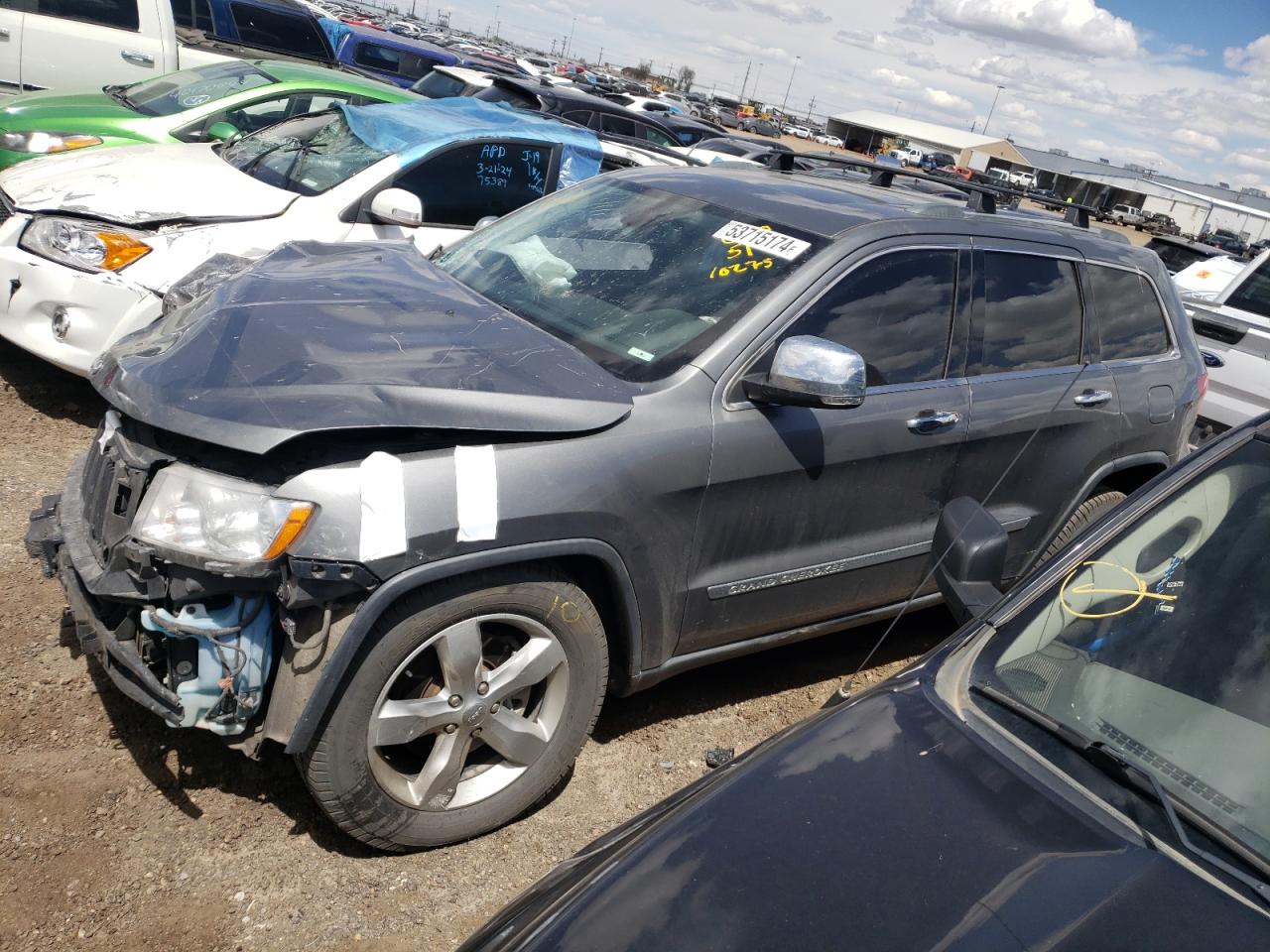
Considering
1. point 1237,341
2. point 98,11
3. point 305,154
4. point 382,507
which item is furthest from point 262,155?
point 1237,341

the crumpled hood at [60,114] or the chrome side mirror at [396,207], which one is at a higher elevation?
the chrome side mirror at [396,207]

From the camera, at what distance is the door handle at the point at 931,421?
338 cm

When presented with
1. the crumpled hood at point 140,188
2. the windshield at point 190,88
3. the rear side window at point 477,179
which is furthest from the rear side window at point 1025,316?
the windshield at point 190,88

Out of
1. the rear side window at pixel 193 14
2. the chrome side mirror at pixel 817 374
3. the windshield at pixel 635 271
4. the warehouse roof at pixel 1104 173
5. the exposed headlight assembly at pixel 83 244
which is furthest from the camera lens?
the warehouse roof at pixel 1104 173

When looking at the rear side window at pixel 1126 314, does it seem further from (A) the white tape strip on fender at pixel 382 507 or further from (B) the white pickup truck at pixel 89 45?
(B) the white pickup truck at pixel 89 45

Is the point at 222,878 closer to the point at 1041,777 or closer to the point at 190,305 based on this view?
the point at 190,305

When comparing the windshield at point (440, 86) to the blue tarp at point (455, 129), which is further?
the windshield at point (440, 86)

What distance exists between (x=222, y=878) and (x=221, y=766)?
44 centimetres

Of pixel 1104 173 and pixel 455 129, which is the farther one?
pixel 1104 173

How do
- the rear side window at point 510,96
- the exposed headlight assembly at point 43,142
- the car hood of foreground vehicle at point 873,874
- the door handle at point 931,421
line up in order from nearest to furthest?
the car hood of foreground vehicle at point 873,874 < the door handle at point 931,421 < the exposed headlight assembly at point 43,142 < the rear side window at point 510,96

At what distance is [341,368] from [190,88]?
632 centimetres

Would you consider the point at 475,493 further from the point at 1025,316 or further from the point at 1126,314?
the point at 1126,314

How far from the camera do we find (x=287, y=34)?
11781mm

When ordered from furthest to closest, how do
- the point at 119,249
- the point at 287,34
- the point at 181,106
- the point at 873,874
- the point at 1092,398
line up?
1. the point at 287,34
2. the point at 181,106
3. the point at 119,249
4. the point at 1092,398
5. the point at 873,874
